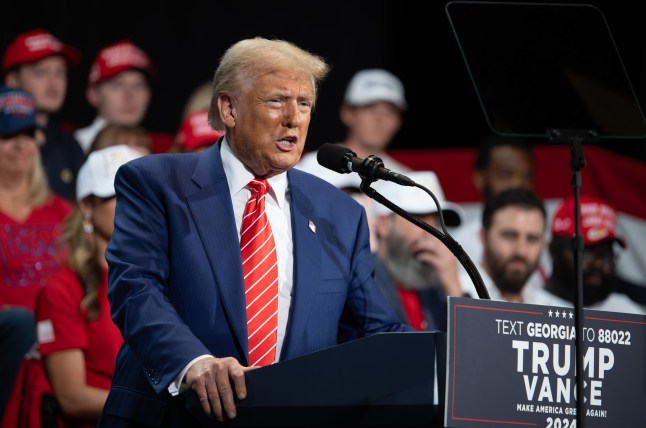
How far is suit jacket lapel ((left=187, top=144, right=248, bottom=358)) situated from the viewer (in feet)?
7.63

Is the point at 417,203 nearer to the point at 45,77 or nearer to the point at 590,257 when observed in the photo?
the point at 590,257

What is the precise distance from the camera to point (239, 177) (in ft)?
8.27

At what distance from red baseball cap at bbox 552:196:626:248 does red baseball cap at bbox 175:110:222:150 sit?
1725 millimetres

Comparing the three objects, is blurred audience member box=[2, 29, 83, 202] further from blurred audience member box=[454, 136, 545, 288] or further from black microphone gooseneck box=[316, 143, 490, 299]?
black microphone gooseneck box=[316, 143, 490, 299]

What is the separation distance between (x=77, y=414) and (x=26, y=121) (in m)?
1.63

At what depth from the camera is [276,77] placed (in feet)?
8.02

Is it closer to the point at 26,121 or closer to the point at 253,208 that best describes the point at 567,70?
the point at 253,208

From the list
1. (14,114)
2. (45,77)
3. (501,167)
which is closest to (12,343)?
(14,114)

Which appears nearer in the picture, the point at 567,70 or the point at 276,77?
the point at 276,77

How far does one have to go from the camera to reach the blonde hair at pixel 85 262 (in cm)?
372

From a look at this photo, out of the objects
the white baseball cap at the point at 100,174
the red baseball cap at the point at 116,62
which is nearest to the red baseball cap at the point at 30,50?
the red baseball cap at the point at 116,62

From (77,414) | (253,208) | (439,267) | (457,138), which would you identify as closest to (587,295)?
(439,267)

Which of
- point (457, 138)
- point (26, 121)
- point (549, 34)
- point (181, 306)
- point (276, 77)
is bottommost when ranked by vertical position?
point (181, 306)

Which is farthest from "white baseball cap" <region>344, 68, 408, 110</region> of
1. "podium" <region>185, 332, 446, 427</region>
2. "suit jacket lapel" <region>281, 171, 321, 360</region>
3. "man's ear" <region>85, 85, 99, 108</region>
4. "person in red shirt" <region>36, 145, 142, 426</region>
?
"podium" <region>185, 332, 446, 427</region>
